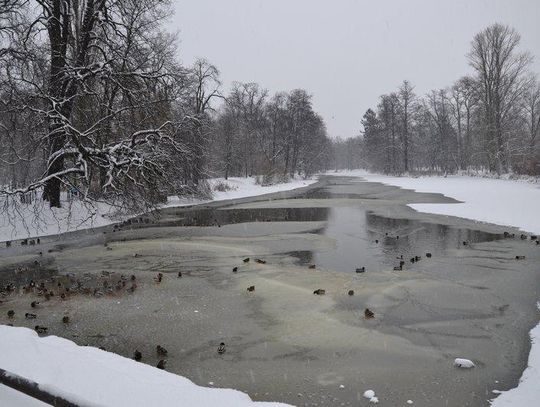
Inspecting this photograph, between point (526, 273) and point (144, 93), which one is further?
point (144, 93)

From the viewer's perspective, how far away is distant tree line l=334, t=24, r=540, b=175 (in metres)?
49.2

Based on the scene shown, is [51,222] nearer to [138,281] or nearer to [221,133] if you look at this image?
[138,281]

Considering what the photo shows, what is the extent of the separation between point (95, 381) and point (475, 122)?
206 feet

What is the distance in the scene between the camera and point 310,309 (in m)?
8.25

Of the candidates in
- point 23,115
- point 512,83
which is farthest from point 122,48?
point 512,83

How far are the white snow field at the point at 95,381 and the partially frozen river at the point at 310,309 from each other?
1.30 meters

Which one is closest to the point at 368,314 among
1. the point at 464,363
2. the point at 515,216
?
the point at 464,363

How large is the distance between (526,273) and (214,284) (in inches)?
307

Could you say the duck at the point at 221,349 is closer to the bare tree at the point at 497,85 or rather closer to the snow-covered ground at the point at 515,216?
the snow-covered ground at the point at 515,216

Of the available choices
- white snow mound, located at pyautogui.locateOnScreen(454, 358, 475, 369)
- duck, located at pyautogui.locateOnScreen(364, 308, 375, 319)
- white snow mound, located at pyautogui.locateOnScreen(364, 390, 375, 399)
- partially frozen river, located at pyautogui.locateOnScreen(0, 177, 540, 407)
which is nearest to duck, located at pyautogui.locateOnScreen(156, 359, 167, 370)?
partially frozen river, located at pyautogui.locateOnScreen(0, 177, 540, 407)

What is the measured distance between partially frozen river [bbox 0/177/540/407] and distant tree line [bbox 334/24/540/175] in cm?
3531

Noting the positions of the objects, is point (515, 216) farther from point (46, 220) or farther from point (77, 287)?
point (46, 220)

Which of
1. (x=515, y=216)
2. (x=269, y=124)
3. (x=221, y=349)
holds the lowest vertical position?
(x=221, y=349)

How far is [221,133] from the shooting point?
205 feet
